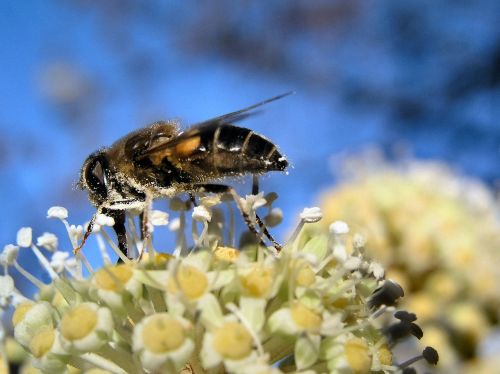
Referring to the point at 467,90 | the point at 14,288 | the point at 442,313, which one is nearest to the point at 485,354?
the point at 442,313

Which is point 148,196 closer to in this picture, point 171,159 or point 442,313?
Result: point 171,159

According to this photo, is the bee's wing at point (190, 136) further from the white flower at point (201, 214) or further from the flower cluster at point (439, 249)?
the flower cluster at point (439, 249)

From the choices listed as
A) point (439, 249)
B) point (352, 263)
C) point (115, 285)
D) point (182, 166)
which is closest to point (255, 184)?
point (182, 166)

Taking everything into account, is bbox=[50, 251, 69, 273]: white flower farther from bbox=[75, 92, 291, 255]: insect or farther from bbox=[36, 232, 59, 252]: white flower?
bbox=[75, 92, 291, 255]: insect

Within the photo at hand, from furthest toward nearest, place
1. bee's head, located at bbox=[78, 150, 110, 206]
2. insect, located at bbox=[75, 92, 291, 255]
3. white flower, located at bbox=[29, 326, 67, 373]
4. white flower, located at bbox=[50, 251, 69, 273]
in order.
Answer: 1. bee's head, located at bbox=[78, 150, 110, 206]
2. insect, located at bbox=[75, 92, 291, 255]
3. white flower, located at bbox=[50, 251, 69, 273]
4. white flower, located at bbox=[29, 326, 67, 373]

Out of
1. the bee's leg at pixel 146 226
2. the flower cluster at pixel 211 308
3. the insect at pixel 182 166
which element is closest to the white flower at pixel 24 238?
the flower cluster at pixel 211 308

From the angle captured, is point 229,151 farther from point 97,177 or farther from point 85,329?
point 85,329

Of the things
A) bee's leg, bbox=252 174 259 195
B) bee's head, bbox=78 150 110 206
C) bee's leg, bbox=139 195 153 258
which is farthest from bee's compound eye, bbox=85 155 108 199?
bee's leg, bbox=252 174 259 195

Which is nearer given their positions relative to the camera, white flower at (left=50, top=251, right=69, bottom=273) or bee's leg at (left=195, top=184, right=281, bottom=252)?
white flower at (left=50, top=251, right=69, bottom=273)
